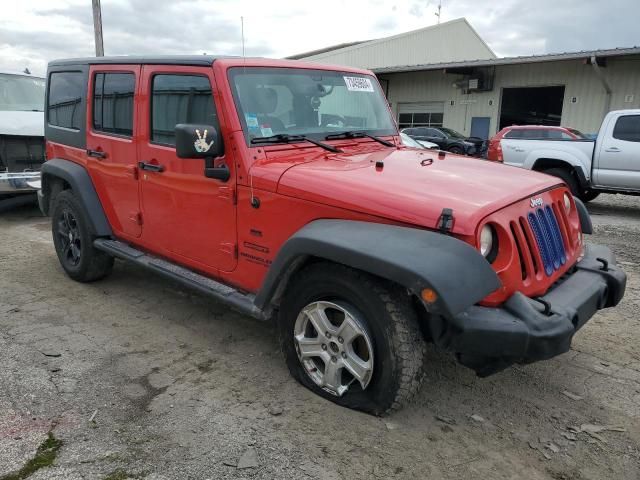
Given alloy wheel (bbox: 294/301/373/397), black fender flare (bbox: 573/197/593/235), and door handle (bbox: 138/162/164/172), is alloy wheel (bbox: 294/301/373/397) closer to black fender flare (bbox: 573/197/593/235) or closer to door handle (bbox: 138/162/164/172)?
door handle (bbox: 138/162/164/172)

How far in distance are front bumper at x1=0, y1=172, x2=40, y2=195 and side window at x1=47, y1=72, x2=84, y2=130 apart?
2825 millimetres

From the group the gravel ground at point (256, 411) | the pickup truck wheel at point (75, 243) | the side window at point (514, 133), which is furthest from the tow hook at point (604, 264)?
the side window at point (514, 133)

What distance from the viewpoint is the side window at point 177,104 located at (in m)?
3.40

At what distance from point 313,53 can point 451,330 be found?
33395 mm

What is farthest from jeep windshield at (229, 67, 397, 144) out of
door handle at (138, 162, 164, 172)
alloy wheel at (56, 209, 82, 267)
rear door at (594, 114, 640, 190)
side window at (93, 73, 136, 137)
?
rear door at (594, 114, 640, 190)

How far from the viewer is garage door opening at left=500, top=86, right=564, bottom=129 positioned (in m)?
21.7

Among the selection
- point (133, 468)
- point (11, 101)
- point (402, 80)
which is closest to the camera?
point (133, 468)

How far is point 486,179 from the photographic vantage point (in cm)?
300

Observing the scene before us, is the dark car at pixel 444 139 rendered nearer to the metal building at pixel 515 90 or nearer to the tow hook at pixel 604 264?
the metal building at pixel 515 90

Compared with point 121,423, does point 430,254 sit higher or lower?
higher

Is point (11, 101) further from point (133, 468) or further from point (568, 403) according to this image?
point (568, 403)

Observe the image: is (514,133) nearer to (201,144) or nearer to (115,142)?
(115,142)

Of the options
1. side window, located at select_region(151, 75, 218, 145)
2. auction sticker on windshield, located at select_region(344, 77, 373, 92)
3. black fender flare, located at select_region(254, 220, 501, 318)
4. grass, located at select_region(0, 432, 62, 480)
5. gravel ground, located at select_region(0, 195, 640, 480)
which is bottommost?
grass, located at select_region(0, 432, 62, 480)

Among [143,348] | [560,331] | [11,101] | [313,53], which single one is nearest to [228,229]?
[143,348]
